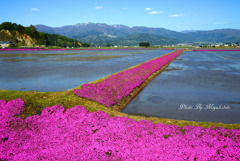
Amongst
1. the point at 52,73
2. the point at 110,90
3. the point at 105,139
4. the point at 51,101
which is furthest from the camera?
the point at 52,73

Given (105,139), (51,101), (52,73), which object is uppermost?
(51,101)

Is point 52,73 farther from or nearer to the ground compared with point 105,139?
nearer to the ground

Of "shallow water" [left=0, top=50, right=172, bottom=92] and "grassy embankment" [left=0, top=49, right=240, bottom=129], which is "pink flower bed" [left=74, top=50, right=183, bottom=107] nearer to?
"grassy embankment" [left=0, top=49, right=240, bottom=129]

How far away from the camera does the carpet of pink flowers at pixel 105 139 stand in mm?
8688

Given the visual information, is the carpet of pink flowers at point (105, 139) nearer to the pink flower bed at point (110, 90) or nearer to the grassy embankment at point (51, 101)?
the grassy embankment at point (51, 101)

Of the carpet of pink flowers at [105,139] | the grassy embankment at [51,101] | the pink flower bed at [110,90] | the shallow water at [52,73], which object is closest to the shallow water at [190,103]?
the pink flower bed at [110,90]

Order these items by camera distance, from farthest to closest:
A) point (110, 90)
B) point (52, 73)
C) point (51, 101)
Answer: point (52, 73)
point (110, 90)
point (51, 101)

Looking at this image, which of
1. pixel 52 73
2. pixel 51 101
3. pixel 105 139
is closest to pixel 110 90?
pixel 51 101

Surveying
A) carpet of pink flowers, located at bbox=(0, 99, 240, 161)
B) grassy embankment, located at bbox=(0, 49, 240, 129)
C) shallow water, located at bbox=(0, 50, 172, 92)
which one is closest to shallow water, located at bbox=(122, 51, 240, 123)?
grassy embankment, located at bbox=(0, 49, 240, 129)

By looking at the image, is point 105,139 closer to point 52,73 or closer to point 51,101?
point 51,101

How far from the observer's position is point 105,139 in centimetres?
1004

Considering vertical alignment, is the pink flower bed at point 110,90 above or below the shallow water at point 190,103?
above

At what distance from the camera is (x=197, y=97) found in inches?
784

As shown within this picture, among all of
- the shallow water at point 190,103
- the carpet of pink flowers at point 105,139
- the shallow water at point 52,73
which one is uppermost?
the carpet of pink flowers at point 105,139
